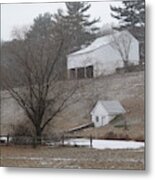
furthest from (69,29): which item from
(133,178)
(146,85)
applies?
(133,178)

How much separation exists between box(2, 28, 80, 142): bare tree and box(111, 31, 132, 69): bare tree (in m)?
0.24

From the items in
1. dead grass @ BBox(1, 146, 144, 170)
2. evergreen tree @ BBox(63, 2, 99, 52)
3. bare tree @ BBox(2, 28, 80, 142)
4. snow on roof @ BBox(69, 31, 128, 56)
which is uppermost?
evergreen tree @ BBox(63, 2, 99, 52)

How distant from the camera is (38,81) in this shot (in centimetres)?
226

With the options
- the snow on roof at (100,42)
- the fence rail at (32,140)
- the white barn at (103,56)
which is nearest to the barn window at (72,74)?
the white barn at (103,56)

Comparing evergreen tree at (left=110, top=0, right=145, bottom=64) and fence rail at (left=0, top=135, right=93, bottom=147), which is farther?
fence rail at (left=0, top=135, right=93, bottom=147)

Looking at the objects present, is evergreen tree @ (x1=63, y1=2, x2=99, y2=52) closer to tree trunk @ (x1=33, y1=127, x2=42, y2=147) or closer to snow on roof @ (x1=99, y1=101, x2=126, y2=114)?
snow on roof @ (x1=99, y1=101, x2=126, y2=114)

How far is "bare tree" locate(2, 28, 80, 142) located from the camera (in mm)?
2246

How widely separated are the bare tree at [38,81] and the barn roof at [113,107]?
0.16m

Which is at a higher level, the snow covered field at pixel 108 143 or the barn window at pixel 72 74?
the barn window at pixel 72 74

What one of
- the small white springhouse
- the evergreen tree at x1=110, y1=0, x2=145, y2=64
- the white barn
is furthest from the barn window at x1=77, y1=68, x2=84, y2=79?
the evergreen tree at x1=110, y1=0, x2=145, y2=64

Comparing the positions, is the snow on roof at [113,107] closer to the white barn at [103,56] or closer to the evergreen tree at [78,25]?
the white barn at [103,56]

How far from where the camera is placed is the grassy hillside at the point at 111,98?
7.00ft

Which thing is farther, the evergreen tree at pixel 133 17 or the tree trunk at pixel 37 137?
the tree trunk at pixel 37 137

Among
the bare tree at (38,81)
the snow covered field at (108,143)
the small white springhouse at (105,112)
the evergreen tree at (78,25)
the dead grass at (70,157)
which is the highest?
the evergreen tree at (78,25)
